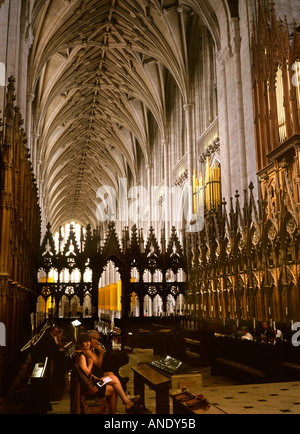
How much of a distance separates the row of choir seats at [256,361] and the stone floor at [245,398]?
0.81ft

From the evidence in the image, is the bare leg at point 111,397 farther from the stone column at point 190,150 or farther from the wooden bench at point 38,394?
the stone column at point 190,150

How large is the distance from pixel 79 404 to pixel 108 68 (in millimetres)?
25009

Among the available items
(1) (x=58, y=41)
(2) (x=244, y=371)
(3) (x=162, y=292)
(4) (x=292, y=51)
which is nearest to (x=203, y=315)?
(3) (x=162, y=292)

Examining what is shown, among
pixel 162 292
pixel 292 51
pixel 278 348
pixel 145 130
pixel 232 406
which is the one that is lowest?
pixel 232 406

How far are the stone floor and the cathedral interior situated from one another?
43 cm

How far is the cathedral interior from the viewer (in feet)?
24.0

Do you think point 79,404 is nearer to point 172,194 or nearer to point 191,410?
point 191,410

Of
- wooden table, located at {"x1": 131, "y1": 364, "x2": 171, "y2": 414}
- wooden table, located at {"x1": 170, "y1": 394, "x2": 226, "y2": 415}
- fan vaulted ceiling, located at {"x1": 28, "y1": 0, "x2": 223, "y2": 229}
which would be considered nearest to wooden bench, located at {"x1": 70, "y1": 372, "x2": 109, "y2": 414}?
wooden table, located at {"x1": 131, "y1": 364, "x2": 171, "y2": 414}

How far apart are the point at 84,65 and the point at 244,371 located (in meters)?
22.2

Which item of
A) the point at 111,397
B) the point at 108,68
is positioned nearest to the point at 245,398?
the point at 111,397

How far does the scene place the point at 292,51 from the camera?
10.6 m

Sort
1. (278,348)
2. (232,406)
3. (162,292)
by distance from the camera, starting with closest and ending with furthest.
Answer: (232,406)
(278,348)
(162,292)

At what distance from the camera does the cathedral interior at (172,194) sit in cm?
730

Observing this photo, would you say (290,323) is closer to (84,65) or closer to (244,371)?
(244,371)
